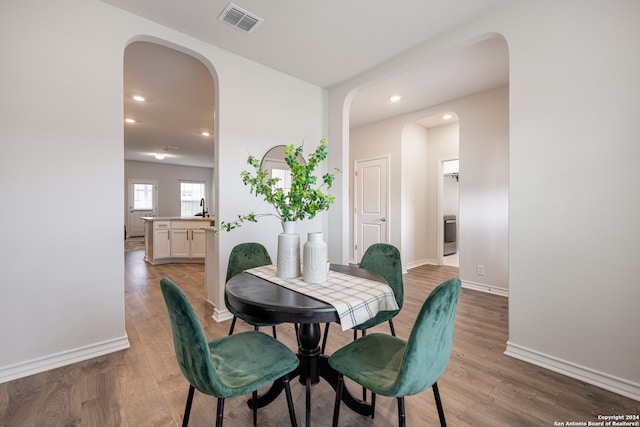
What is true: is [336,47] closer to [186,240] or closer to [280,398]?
[280,398]

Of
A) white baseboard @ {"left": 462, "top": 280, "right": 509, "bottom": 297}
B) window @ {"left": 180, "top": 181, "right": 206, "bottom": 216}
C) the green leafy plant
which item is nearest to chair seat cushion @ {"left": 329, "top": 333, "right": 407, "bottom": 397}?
the green leafy plant

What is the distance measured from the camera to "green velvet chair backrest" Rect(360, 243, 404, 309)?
6.58 feet

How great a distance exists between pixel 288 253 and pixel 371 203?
3858 millimetres

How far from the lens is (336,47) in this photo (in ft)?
9.07

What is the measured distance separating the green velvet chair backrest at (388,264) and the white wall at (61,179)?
2029 millimetres

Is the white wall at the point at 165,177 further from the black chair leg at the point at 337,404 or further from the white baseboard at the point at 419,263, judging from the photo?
the black chair leg at the point at 337,404

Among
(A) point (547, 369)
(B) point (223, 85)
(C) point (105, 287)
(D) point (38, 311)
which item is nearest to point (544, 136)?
(A) point (547, 369)

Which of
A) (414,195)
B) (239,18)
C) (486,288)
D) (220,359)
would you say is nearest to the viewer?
(220,359)

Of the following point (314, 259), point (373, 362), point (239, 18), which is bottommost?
point (373, 362)

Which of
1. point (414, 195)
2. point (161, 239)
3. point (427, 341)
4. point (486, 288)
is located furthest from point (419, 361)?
point (161, 239)

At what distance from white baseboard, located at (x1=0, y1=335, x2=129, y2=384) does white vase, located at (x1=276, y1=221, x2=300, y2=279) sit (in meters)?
1.63

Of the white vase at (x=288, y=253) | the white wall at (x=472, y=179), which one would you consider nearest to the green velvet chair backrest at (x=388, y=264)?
the white vase at (x=288, y=253)

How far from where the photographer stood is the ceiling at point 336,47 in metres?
2.21

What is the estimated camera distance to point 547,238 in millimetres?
2008
